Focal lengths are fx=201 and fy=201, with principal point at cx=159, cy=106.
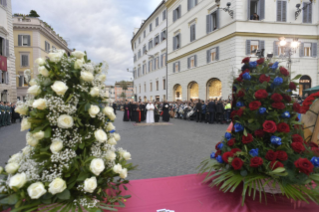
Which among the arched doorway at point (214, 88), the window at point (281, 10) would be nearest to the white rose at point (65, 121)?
the arched doorway at point (214, 88)

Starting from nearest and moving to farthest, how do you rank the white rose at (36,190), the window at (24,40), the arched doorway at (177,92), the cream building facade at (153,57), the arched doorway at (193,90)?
the white rose at (36,190)
the arched doorway at (193,90)
the arched doorway at (177,92)
the cream building facade at (153,57)
the window at (24,40)

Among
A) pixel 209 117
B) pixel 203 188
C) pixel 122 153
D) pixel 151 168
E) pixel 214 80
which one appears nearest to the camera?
pixel 122 153

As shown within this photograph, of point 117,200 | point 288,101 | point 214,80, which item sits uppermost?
point 214,80

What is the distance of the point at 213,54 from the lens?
803 inches

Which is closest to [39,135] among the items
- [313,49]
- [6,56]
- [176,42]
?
[6,56]

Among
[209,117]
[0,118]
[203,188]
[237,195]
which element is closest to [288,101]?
[237,195]

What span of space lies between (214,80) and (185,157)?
54.0 ft

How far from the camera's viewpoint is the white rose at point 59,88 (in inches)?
68.0

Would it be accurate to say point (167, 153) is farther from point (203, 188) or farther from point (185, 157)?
point (203, 188)

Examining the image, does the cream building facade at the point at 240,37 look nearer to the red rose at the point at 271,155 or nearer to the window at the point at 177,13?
the window at the point at 177,13

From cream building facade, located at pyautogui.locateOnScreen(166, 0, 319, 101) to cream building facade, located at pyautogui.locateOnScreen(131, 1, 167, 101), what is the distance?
7.97 metres

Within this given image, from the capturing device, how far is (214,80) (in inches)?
818

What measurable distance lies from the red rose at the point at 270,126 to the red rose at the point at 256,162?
0.38 m

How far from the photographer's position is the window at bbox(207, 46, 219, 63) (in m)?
19.6
